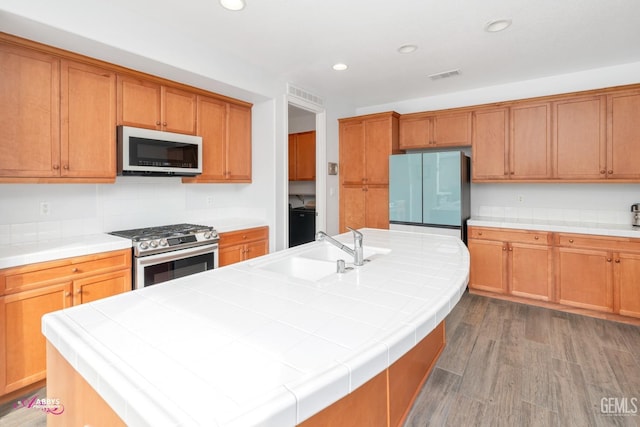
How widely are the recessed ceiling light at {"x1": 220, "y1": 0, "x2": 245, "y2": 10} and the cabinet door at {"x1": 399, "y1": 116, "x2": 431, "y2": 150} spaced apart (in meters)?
2.72

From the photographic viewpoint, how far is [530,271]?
11.2 ft

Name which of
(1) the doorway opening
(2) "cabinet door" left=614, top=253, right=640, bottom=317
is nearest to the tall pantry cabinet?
(1) the doorway opening

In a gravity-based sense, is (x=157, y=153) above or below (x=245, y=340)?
above

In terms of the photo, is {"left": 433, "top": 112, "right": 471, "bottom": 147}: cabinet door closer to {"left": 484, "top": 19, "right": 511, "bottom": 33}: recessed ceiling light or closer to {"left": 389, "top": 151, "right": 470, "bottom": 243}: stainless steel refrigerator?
{"left": 389, "top": 151, "right": 470, "bottom": 243}: stainless steel refrigerator

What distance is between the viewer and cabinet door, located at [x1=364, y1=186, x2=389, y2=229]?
429 cm

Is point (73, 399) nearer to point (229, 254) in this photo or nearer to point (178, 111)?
point (229, 254)

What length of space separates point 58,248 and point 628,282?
4.64m

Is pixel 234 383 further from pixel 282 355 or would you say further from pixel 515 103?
pixel 515 103

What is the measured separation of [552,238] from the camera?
10.7ft

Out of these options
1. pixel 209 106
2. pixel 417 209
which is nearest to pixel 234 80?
pixel 209 106

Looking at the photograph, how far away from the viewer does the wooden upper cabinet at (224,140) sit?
10.7 feet

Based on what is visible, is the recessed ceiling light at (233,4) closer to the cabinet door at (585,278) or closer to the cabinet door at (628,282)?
the cabinet door at (585,278)

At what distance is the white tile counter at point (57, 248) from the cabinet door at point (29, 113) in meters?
0.49

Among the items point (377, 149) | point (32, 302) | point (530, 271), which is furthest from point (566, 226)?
point (32, 302)
